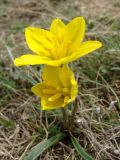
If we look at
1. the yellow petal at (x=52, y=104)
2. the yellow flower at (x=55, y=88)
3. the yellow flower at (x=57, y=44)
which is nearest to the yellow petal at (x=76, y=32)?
the yellow flower at (x=57, y=44)

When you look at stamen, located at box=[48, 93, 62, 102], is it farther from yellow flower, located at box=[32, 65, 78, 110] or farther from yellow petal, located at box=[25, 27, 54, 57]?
yellow petal, located at box=[25, 27, 54, 57]

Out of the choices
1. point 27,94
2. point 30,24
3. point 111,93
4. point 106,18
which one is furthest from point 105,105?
point 30,24

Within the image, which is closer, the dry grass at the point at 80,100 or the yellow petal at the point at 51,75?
the yellow petal at the point at 51,75

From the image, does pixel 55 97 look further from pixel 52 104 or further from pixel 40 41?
pixel 40 41

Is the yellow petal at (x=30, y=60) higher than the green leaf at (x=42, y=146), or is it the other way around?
the yellow petal at (x=30, y=60)

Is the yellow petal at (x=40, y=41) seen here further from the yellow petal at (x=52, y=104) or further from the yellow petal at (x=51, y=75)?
the yellow petal at (x=52, y=104)

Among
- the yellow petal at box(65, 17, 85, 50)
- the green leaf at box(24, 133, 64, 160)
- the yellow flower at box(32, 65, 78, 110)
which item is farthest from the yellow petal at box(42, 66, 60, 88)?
the green leaf at box(24, 133, 64, 160)

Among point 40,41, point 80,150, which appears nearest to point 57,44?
point 40,41

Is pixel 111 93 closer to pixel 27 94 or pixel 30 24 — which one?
pixel 27 94
